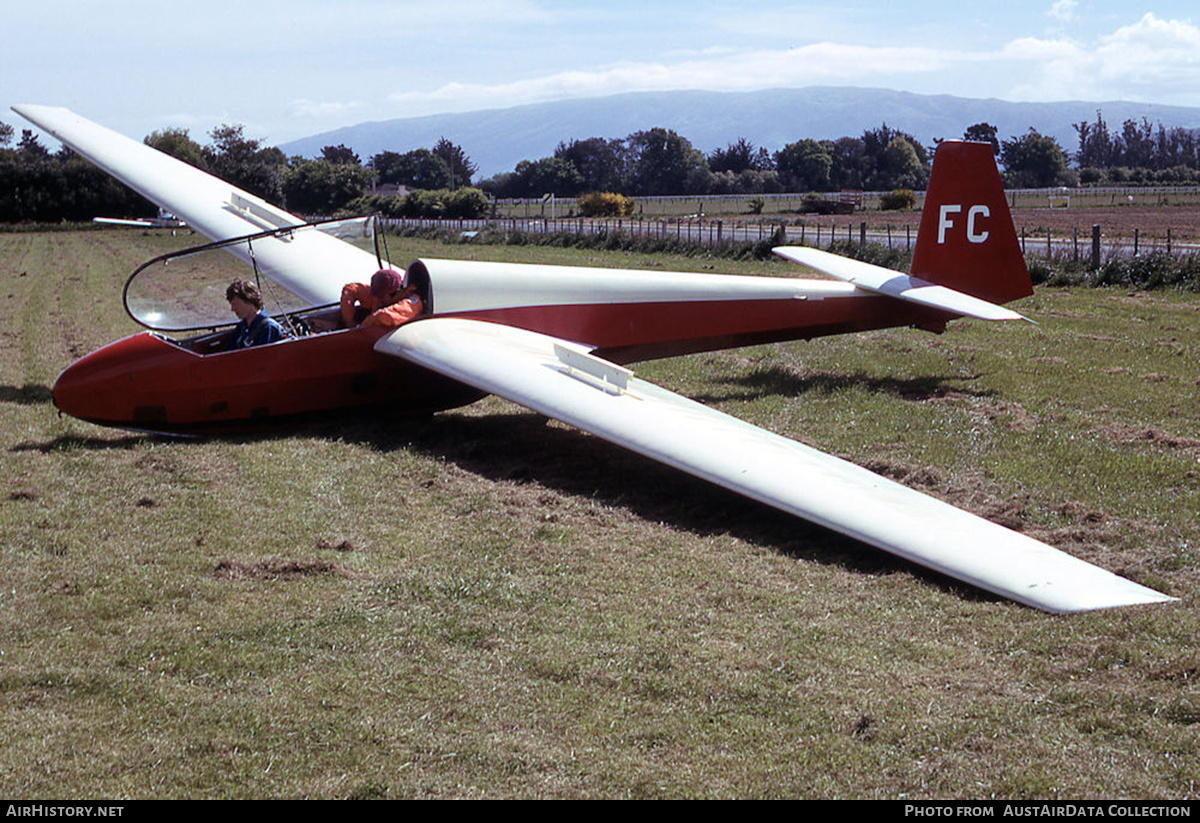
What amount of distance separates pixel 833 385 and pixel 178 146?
93125 millimetres

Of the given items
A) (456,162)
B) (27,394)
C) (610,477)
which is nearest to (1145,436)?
(610,477)

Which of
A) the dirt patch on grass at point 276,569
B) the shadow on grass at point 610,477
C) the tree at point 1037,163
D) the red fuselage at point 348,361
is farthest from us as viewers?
the tree at point 1037,163

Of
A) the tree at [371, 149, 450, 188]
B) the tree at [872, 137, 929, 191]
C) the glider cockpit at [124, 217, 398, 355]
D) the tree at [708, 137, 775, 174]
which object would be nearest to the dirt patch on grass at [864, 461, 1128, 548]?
the glider cockpit at [124, 217, 398, 355]

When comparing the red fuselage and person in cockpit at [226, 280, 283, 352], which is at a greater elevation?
person in cockpit at [226, 280, 283, 352]

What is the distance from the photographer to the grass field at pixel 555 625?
436 cm

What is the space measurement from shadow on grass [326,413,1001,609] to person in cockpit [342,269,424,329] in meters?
1.15

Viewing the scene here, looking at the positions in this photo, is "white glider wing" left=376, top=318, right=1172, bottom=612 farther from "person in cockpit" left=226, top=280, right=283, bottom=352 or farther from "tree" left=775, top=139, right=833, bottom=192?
"tree" left=775, top=139, right=833, bottom=192

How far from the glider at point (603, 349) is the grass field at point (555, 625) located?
32 centimetres

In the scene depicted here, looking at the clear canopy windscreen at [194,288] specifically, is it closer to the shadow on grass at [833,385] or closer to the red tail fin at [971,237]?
the shadow on grass at [833,385]

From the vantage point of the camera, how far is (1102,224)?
2219 inches

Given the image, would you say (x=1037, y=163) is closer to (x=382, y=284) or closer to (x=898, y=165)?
(x=898, y=165)

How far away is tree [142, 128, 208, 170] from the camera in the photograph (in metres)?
85.8

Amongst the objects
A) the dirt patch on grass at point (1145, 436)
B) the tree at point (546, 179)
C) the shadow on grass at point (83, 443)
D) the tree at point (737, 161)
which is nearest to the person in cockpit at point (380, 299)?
the shadow on grass at point (83, 443)

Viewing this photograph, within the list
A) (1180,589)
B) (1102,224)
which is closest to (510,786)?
(1180,589)
